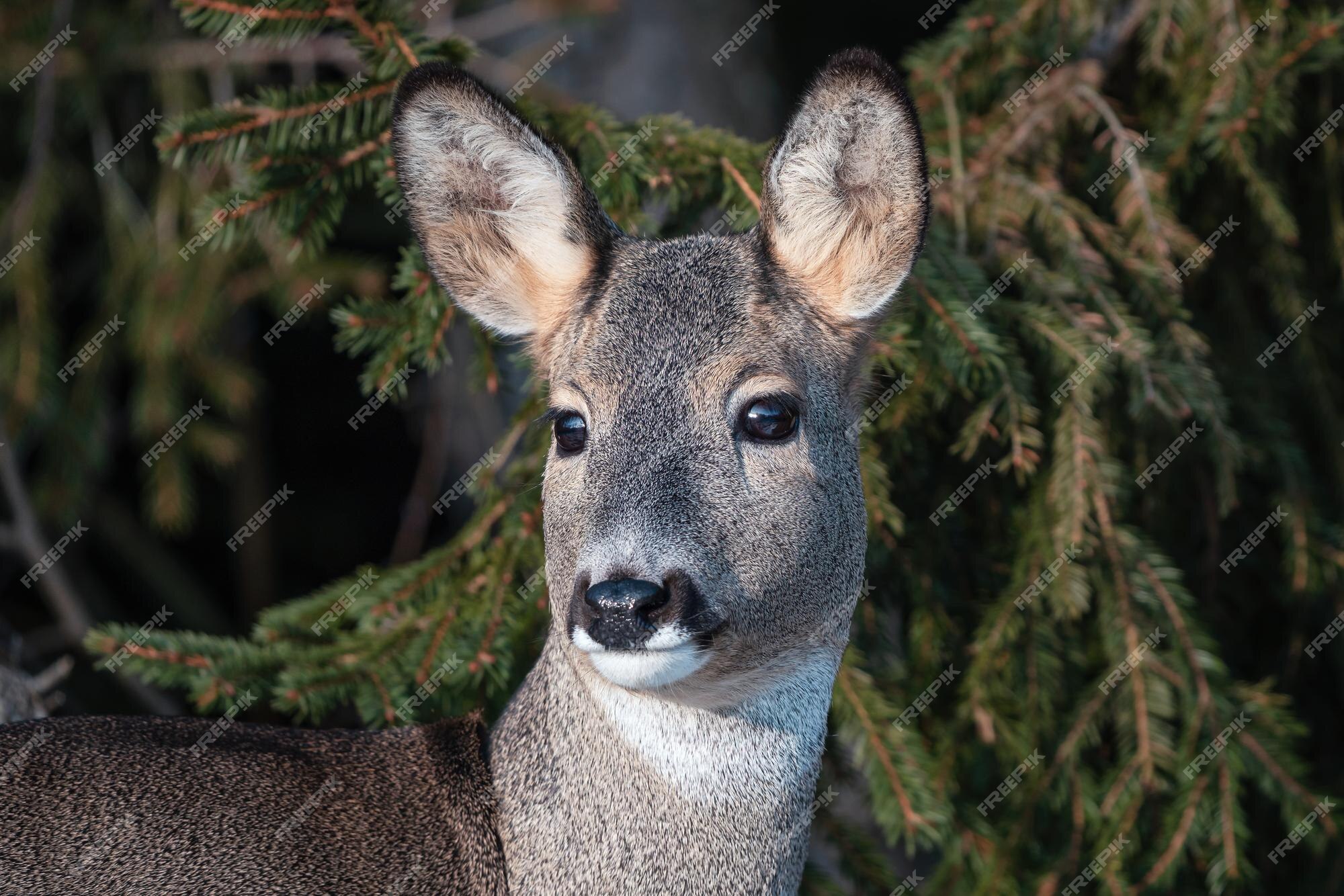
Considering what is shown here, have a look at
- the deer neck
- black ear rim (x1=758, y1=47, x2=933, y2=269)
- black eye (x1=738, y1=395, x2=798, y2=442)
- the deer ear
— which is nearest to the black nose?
the deer neck

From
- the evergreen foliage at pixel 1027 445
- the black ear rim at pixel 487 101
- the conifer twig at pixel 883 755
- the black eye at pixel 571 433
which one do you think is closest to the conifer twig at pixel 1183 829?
the evergreen foliage at pixel 1027 445

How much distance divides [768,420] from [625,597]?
0.59 meters

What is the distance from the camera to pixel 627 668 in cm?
255

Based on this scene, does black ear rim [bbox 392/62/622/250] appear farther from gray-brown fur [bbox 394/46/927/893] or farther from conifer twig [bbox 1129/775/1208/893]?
conifer twig [bbox 1129/775/1208/893]

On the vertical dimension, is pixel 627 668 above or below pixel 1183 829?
above

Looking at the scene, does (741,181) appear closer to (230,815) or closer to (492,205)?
(492,205)

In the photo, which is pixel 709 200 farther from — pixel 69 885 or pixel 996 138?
pixel 69 885

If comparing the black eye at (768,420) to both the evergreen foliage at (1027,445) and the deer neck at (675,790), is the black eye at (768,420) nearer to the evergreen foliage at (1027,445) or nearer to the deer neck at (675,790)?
the deer neck at (675,790)

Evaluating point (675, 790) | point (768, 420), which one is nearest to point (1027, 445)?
point (768, 420)

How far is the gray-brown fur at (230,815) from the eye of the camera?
2801 mm

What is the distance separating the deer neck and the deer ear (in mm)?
844

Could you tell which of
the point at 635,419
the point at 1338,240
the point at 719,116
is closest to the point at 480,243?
the point at 635,419

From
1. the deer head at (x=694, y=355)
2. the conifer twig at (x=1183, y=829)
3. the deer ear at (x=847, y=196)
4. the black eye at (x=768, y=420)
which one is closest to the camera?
the deer head at (x=694, y=355)

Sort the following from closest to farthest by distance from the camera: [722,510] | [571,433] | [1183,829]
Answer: [722,510]
[571,433]
[1183,829]
